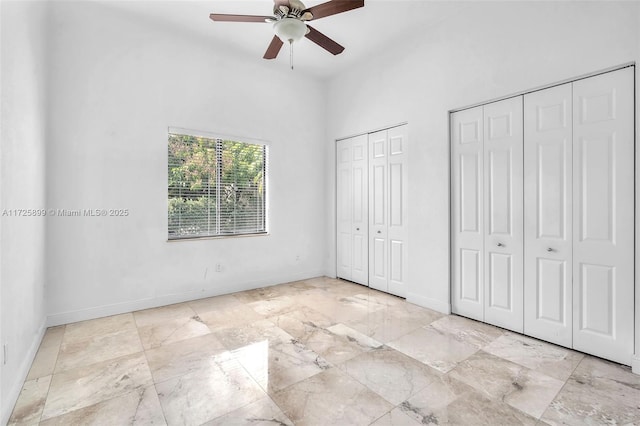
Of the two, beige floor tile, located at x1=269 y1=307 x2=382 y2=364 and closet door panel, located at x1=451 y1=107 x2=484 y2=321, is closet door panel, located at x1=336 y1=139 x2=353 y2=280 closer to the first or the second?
beige floor tile, located at x1=269 y1=307 x2=382 y2=364

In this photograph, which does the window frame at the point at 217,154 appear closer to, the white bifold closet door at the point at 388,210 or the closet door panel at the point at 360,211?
the closet door panel at the point at 360,211

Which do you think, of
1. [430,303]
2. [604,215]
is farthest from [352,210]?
[604,215]

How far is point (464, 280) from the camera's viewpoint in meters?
3.51

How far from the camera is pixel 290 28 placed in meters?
2.58

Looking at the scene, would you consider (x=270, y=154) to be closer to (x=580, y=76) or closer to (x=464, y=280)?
(x=464, y=280)

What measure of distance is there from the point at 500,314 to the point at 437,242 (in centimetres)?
99

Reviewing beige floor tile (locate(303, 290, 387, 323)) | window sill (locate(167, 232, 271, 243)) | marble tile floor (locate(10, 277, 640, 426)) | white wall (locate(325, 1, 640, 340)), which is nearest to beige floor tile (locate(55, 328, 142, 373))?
marble tile floor (locate(10, 277, 640, 426))

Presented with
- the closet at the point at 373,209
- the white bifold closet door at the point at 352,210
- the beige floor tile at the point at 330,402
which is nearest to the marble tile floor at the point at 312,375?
the beige floor tile at the point at 330,402

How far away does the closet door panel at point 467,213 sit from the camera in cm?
336

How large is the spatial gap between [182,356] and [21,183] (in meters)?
1.84

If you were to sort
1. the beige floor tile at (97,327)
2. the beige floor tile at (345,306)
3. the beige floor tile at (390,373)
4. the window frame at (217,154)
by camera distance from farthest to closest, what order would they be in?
the window frame at (217,154) → the beige floor tile at (345,306) → the beige floor tile at (97,327) → the beige floor tile at (390,373)

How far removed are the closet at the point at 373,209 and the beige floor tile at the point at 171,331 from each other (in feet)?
8.24

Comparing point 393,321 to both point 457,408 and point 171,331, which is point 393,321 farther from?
point 171,331

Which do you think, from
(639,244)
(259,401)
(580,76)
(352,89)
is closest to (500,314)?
(639,244)
